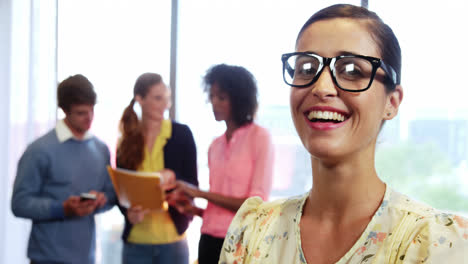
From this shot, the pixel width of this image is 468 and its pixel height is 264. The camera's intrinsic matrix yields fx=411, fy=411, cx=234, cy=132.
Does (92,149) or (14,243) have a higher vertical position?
(92,149)

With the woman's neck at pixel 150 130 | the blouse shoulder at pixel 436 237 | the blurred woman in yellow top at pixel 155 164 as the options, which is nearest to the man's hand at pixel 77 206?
the blurred woman in yellow top at pixel 155 164

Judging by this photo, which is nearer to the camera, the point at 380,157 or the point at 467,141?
the point at 467,141

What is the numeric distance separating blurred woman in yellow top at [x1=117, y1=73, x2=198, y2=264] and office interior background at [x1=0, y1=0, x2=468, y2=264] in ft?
0.29

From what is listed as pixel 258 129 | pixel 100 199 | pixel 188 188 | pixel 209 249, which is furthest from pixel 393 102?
pixel 100 199

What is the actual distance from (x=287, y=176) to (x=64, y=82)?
126 centimetres

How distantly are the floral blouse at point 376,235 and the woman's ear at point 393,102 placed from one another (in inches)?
5.3

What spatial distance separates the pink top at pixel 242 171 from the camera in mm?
1698

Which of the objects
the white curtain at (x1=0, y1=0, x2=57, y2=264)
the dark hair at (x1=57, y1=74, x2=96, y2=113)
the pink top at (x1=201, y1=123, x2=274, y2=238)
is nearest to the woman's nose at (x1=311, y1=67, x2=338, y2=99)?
the pink top at (x1=201, y1=123, x2=274, y2=238)

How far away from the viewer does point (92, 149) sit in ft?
6.48

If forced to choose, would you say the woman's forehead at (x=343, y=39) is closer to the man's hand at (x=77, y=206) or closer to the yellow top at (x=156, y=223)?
the yellow top at (x=156, y=223)

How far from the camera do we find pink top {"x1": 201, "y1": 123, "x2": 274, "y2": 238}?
1698mm

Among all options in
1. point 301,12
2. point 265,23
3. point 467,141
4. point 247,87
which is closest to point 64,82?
point 247,87

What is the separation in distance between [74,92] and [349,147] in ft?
5.28

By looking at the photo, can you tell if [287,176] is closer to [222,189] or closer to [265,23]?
[222,189]
